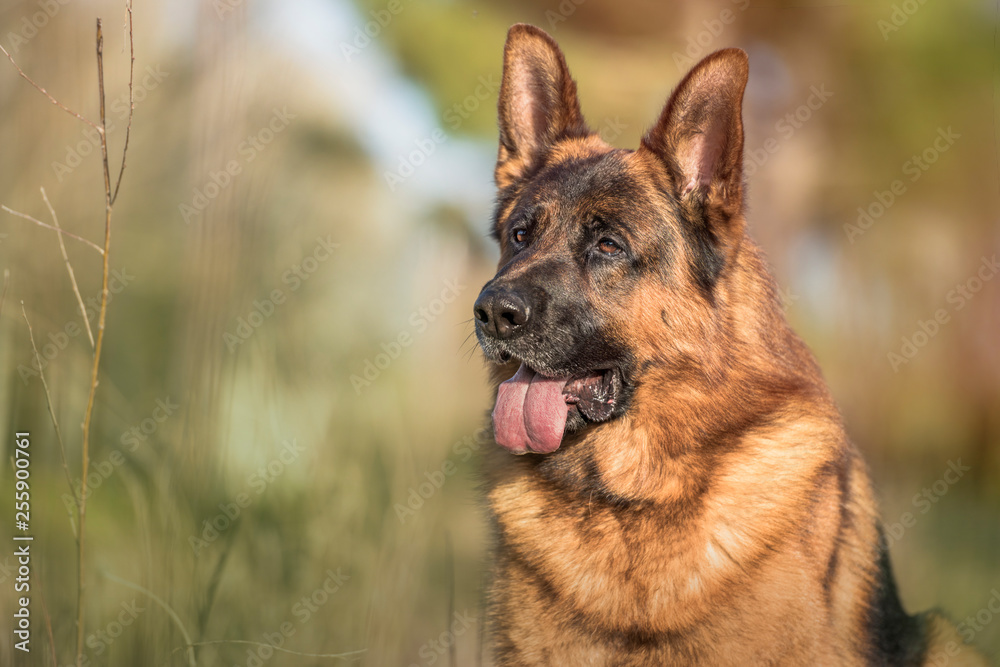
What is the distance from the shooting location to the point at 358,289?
4.51 meters

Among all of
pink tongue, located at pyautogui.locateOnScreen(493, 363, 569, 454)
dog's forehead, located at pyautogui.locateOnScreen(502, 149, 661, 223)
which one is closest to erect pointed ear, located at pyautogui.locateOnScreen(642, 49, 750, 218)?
dog's forehead, located at pyautogui.locateOnScreen(502, 149, 661, 223)

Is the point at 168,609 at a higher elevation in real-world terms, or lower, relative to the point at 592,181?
lower

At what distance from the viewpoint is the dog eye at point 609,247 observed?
279 centimetres

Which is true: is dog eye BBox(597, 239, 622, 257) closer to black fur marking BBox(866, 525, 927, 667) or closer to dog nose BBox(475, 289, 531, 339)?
dog nose BBox(475, 289, 531, 339)

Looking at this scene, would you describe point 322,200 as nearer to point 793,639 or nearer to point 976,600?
point 793,639

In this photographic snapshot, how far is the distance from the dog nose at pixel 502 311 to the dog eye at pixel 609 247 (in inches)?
20.5

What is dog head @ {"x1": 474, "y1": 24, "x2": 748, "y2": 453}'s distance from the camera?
256 cm

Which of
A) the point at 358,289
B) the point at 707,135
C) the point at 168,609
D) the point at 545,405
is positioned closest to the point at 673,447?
the point at 545,405

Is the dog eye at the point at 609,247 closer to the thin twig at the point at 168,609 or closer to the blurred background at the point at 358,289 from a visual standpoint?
the blurred background at the point at 358,289


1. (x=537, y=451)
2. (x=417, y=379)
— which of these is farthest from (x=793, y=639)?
(x=417, y=379)

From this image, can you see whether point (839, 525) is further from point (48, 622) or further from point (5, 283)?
point (5, 283)

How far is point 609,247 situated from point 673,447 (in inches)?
36.0

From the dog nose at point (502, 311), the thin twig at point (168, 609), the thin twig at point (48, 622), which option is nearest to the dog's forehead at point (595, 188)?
the dog nose at point (502, 311)

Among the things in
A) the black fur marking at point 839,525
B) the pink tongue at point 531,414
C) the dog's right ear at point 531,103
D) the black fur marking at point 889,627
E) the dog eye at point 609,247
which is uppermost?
the dog's right ear at point 531,103
